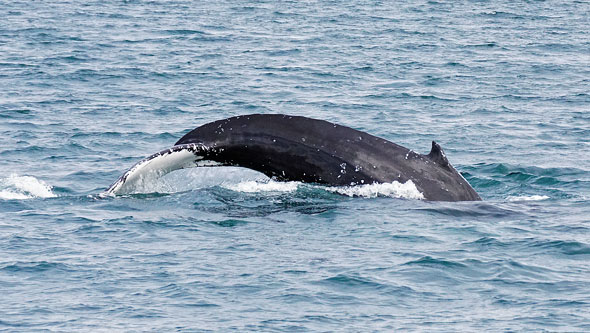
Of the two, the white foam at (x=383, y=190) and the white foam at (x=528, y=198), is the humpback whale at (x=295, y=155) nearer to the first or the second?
the white foam at (x=383, y=190)

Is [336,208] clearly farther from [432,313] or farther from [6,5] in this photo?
[6,5]

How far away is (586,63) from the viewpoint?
3803 centimetres

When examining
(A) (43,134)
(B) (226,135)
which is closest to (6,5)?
(A) (43,134)

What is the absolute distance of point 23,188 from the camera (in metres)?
19.2

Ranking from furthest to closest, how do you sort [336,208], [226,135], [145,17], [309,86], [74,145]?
[145,17], [309,86], [74,145], [336,208], [226,135]

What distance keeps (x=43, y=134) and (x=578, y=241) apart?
13712 millimetres

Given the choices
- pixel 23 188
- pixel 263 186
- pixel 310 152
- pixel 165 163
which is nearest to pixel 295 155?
pixel 310 152

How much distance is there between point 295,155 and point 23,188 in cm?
626

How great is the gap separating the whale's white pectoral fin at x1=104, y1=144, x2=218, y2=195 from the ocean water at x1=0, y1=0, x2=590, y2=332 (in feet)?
3.33

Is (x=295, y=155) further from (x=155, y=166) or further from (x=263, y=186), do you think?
(x=263, y=186)

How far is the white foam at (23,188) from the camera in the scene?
1870 cm

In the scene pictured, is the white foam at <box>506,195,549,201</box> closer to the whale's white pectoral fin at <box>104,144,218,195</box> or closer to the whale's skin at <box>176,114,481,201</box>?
the whale's skin at <box>176,114,481,201</box>

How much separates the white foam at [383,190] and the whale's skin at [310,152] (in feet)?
0.42

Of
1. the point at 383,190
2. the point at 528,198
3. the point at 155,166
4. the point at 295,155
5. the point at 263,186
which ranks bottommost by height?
the point at 528,198
